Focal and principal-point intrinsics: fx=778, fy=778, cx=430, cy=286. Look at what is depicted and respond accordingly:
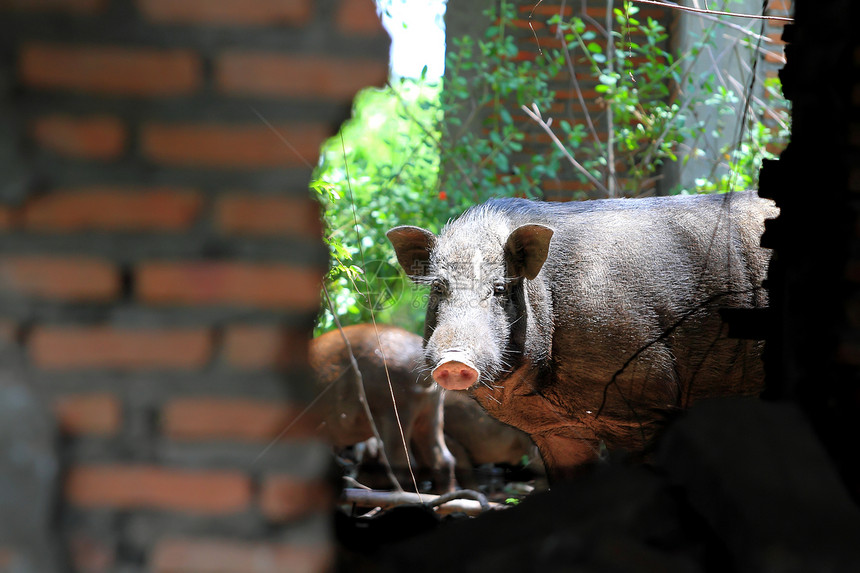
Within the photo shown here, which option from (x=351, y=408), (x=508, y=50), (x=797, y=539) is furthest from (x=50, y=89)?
(x=508, y=50)

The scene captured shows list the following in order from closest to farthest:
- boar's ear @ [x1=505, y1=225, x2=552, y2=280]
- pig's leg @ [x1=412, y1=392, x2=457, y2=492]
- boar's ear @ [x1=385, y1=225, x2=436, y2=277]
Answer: boar's ear @ [x1=505, y1=225, x2=552, y2=280] < boar's ear @ [x1=385, y1=225, x2=436, y2=277] < pig's leg @ [x1=412, y1=392, x2=457, y2=492]

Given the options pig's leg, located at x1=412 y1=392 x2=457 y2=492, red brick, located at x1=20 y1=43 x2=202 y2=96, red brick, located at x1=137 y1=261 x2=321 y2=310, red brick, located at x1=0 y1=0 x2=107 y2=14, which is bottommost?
pig's leg, located at x1=412 y1=392 x2=457 y2=492

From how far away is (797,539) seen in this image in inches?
55.1

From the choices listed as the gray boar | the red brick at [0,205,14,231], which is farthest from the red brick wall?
the gray boar

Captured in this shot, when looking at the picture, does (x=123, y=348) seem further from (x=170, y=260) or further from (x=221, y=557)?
(x=221, y=557)

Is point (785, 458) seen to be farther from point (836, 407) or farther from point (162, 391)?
point (162, 391)

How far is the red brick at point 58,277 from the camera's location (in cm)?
153

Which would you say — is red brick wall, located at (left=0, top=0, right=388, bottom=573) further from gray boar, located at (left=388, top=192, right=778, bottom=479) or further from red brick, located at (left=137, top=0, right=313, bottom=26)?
gray boar, located at (left=388, top=192, right=778, bottom=479)

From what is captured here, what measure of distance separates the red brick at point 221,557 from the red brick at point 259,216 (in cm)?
61

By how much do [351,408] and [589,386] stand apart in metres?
1.99

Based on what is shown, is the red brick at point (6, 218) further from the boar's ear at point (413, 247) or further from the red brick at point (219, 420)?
the boar's ear at point (413, 247)

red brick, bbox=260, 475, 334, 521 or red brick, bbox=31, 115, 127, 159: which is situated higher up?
red brick, bbox=31, 115, 127, 159

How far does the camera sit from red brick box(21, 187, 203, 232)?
1526 millimetres

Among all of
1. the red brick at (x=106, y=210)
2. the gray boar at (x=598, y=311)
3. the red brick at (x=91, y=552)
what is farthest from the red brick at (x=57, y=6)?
the gray boar at (x=598, y=311)
